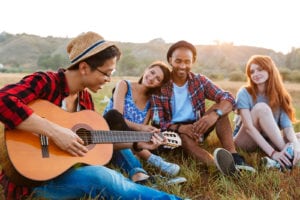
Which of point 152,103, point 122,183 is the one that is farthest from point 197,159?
point 122,183

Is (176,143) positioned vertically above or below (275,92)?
below

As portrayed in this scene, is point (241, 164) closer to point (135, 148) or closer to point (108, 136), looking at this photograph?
point (135, 148)

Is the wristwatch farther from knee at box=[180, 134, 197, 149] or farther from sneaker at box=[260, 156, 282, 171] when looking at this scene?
sneaker at box=[260, 156, 282, 171]

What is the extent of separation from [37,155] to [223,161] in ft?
6.14

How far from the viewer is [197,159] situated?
440cm

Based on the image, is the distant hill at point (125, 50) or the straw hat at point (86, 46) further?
the distant hill at point (125, 50)

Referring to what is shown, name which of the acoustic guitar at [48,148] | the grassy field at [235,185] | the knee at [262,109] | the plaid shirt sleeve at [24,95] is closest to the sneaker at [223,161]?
the grassy field at [235,185]

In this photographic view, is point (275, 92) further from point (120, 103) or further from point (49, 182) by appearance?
point (49, 182)

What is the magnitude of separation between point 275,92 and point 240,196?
1.83 m

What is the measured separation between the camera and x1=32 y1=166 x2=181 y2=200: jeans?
284 cm

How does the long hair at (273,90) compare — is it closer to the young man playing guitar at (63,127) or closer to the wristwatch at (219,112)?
the wristwatch at (219,112)

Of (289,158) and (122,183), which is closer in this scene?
(122,183)

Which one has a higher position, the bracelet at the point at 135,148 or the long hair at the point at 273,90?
the long hair at the point at 273,90

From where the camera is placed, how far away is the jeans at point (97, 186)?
2836 mm
